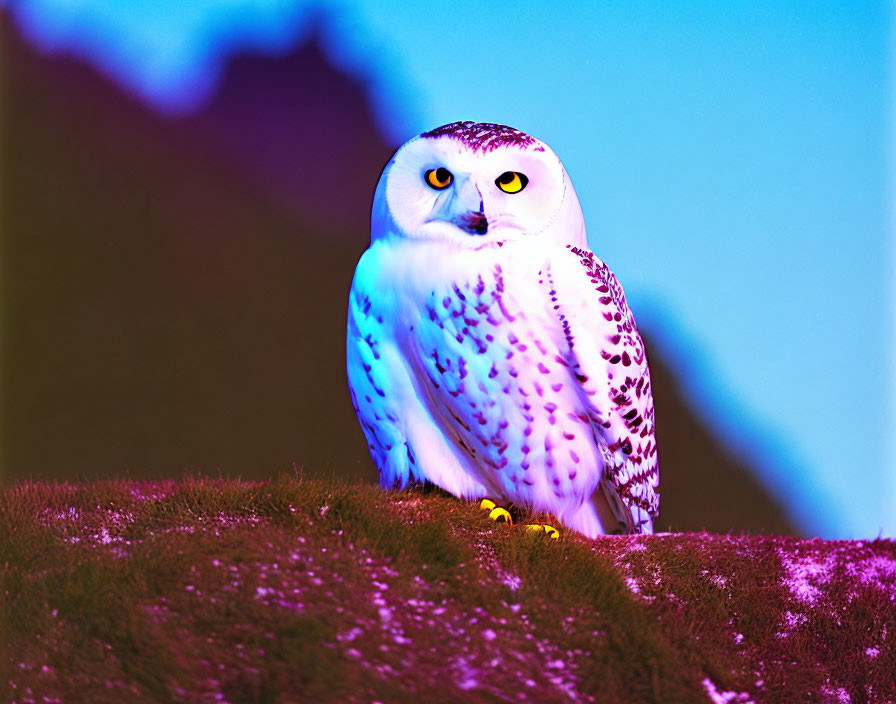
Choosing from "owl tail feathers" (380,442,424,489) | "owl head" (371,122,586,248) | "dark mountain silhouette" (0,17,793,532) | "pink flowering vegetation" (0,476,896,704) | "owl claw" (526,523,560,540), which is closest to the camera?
"pink flowering vegetation" (0,476,896,704)

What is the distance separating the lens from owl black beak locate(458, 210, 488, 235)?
1793 millimetres

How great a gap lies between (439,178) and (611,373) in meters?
0.52

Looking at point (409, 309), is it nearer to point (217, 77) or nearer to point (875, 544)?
point (875, 544)

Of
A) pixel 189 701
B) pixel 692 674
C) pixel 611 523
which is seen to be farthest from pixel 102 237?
pixel 692 674

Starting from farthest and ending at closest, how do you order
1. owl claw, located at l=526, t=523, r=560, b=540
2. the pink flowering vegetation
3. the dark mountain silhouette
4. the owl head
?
the dark mountain silhouette < the owl head < owl claw, located at l=526, t=523, r=560, b=540 < the pink flowering vegetation

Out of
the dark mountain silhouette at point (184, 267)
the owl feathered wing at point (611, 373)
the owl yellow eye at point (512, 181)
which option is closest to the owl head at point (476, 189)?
the owl yellow eye at point (512, 181)

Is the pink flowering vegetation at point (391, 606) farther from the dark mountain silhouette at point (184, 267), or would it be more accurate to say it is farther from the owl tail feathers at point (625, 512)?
the dark mountain silhouette at point (184, 267)

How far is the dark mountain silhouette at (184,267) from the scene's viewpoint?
3.13 meters

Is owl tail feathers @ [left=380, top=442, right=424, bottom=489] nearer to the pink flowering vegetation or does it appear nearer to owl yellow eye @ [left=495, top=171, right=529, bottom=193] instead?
the pink flowering vegetation

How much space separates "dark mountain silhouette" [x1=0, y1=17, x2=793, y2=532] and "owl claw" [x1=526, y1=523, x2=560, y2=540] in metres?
1.36

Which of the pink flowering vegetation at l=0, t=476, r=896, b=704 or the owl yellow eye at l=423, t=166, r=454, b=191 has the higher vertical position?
the owl yellow eye at l=423, t=166, r=454, b=191

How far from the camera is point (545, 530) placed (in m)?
1.77

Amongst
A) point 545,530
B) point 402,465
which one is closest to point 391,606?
point 545,530

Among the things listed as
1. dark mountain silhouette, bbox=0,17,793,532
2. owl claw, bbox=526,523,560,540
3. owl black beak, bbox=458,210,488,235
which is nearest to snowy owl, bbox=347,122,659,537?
owl black beak, bbox=458,210,488,235
